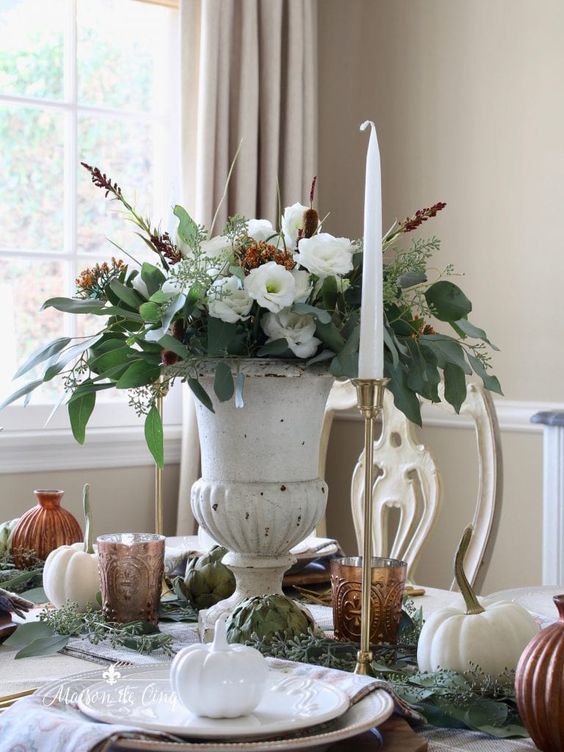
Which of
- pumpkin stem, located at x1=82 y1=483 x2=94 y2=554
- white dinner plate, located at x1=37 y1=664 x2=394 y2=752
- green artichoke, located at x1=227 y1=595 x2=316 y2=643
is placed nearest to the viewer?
white dinner plate, located at x1=37 y1=664 x2=394 y2=752

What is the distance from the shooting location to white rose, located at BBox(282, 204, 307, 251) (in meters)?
1.15

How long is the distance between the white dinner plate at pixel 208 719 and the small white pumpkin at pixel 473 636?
0.18 metres

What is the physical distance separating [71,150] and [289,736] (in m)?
2.54

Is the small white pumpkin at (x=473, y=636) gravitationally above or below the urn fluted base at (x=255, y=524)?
below

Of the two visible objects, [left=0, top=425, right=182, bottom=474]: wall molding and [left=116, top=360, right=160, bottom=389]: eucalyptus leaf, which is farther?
[left=0, top=425, right=182, bottom=474]: wall molding

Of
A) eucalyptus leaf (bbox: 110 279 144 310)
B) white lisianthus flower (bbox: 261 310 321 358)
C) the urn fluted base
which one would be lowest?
the urn fluted base

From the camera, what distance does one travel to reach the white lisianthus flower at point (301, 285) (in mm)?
1073

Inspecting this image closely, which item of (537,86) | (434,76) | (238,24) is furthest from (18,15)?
(537,86)

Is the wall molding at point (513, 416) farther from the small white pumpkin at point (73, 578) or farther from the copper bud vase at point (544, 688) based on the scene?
the copper bud vase at point (544, 688)

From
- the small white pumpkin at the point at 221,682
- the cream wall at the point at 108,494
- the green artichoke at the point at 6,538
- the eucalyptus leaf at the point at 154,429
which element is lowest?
the cream wall at the point at 108,494

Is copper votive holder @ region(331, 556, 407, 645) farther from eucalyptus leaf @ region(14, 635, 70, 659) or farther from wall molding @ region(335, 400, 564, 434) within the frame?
wall molding @ region(335, 400, 564, 434)

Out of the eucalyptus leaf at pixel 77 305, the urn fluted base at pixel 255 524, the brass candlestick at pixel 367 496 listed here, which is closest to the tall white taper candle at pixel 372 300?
the brass candlestick at pixel 367 496

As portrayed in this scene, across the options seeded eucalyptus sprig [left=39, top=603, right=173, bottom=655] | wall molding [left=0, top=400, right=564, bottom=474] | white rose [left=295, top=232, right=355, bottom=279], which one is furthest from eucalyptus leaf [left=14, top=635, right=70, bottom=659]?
wall molding [left=0, top=400, right=564, bottom=474]

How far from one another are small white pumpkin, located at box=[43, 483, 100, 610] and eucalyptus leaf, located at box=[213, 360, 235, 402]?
0.26 meters
